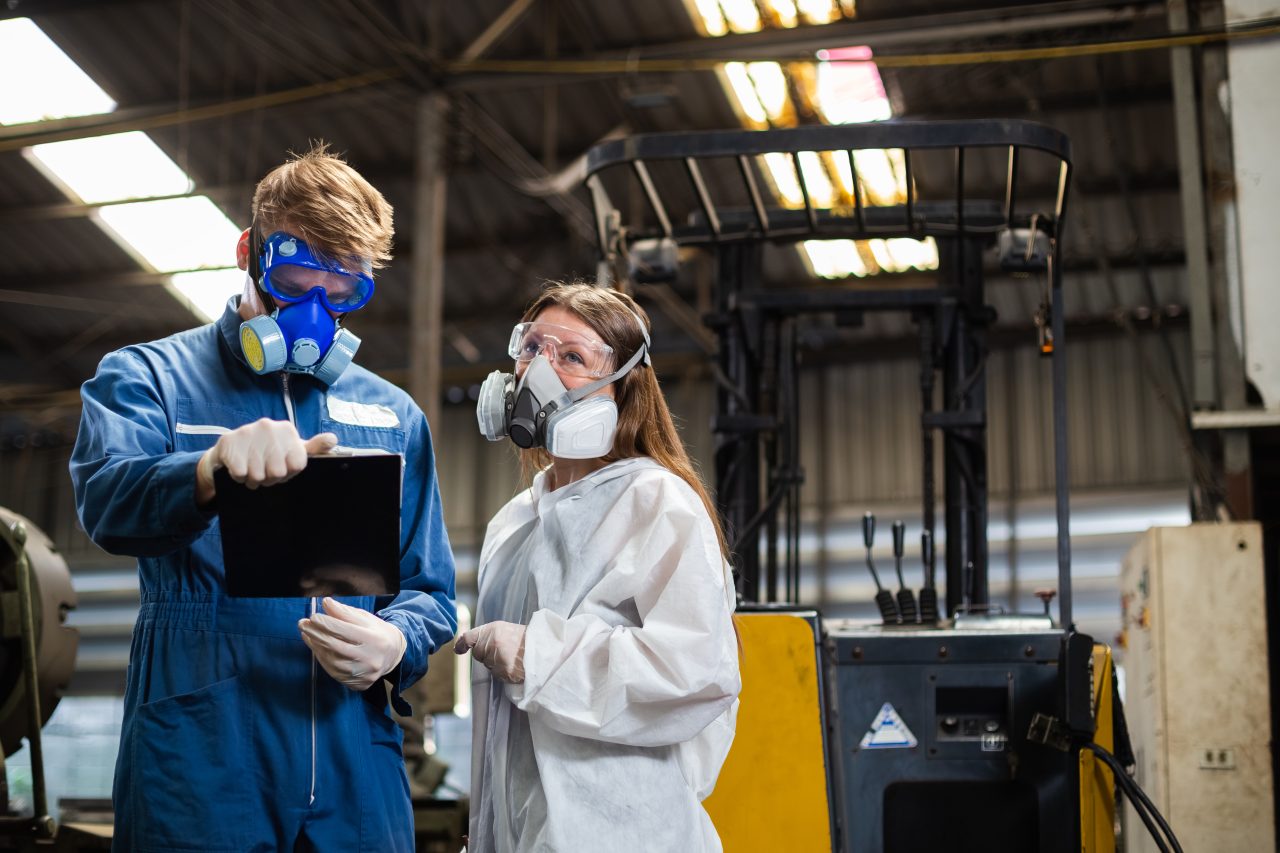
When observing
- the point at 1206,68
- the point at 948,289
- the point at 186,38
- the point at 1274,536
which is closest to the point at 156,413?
the point at 948,289

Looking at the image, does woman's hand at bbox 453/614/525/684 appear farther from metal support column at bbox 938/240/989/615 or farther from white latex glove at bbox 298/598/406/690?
metal support column at bbox 938/240/989/615

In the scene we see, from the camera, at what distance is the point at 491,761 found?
2.13 meters

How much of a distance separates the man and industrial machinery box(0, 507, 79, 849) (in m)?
1.90

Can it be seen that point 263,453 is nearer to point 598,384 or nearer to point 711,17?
point 598,384

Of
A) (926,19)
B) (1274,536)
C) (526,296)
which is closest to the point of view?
(1274,536)

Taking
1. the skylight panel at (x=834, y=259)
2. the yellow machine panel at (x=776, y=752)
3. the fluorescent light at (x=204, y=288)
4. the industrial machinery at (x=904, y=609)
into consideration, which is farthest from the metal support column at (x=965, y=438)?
the fluorescent light at (x=204, y=288)

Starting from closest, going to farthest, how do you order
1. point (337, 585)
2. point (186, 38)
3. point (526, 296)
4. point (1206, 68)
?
point (337, 585) → point (1206, 68) → point (186, 38) → point (526, 296)

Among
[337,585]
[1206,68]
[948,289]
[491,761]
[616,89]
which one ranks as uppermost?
[616,89]

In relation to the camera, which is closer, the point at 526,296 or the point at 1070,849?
the point at 1070,849

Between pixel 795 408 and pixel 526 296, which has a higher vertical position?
pixel 526 296

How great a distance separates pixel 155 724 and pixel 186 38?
10.2m

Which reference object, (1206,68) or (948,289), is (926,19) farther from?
(948,289)

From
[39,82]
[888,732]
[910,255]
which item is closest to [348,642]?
[888,732]

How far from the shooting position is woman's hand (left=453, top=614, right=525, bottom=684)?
1980 mm
